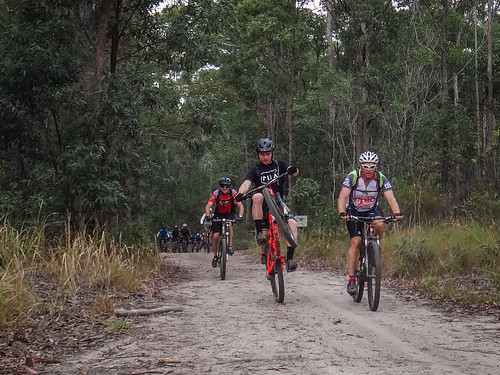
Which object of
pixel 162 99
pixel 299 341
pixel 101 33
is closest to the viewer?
pixel 299 341

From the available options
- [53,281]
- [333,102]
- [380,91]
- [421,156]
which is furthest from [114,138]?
[333,102]

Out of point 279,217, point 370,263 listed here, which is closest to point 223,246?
point 279,217

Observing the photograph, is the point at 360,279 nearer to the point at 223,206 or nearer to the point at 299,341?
the point at 299,341

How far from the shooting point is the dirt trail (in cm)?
455

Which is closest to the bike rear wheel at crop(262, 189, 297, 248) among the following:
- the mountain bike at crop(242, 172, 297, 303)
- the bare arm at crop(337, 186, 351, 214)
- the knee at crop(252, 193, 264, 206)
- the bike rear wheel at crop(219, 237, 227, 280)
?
the mountain bike at crop(242, 172, 297, 303)

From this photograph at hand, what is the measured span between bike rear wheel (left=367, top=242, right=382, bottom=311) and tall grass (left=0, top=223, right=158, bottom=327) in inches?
124

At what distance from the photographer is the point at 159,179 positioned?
1437 centimetres

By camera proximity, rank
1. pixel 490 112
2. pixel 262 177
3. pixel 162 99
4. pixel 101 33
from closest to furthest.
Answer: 1. pixel 262 177
2. pixel 101 33
3. pixel 162 99
4. pixel 490 112

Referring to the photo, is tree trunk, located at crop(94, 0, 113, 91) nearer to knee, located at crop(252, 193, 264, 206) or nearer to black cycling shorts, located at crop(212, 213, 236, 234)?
black cycling shorts, located at crop(212, 213, 236, 234)

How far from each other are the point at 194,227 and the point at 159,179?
45.6 metres

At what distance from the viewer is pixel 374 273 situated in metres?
7.30

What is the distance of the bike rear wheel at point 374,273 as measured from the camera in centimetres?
Answer: 711

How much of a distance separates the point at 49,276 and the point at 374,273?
436 centimetres

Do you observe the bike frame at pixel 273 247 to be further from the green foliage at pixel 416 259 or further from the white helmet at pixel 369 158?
the green foliage at pixel 416 259
